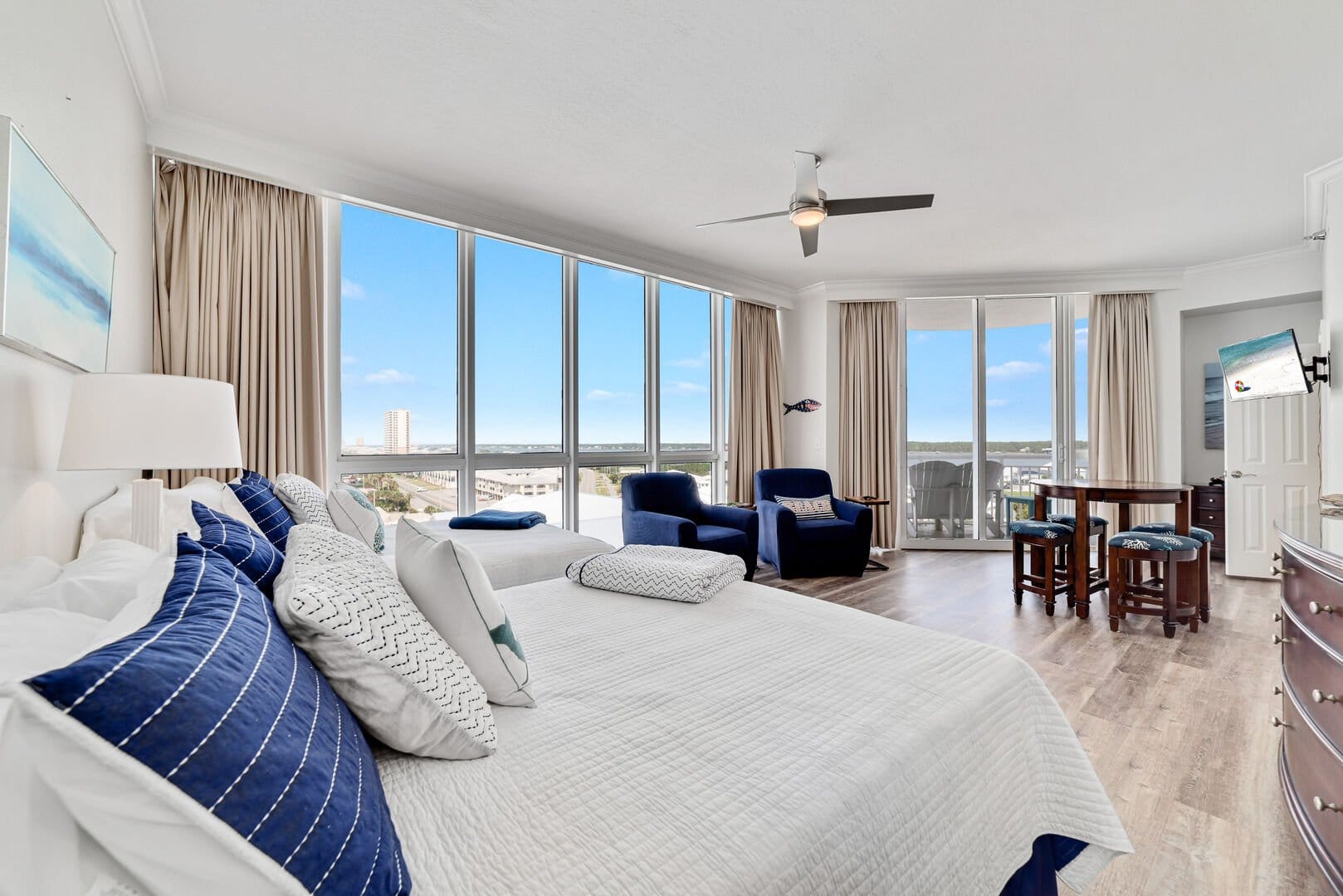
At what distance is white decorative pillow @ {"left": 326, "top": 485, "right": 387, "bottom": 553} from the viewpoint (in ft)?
8.19

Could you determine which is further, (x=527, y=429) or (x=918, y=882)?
(x=527, y=429)

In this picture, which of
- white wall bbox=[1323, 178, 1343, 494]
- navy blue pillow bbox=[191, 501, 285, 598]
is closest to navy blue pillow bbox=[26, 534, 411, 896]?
navy blue pillow bbox=[191, 501, 285, 598]

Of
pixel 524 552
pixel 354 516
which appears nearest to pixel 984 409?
pixel 524 552

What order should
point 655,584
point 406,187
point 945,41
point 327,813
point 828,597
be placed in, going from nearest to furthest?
point 327,813 < point 655,584 < point 945,41 < point 406,187 < point 828,597

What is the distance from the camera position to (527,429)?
445cm

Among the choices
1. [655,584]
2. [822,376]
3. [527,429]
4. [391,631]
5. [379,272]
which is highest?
[379,272]

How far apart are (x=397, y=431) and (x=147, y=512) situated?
217cm

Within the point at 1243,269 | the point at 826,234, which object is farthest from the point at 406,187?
the point at 1243,269

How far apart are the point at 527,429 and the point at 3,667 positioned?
3883 mm

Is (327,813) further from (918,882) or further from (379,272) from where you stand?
(379,272)

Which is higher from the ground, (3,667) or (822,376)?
(822,376)

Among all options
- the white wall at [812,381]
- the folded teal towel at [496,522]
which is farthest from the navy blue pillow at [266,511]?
the white wall at [812,381]

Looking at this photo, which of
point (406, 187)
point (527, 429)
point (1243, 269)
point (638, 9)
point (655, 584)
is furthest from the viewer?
point (1243, 269)

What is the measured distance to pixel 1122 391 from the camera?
5.46 metres
